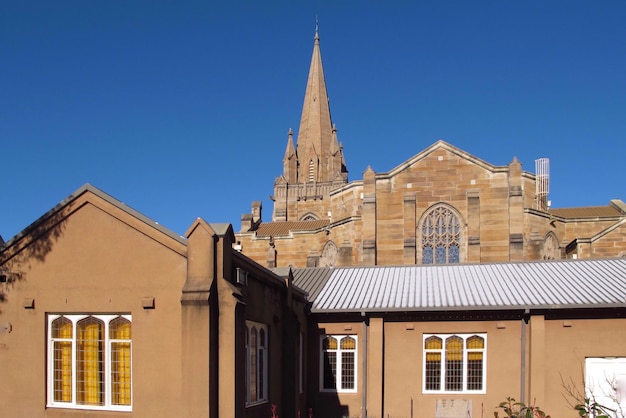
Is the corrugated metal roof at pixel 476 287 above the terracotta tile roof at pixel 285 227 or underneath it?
underneath

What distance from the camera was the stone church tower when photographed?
78688 mm

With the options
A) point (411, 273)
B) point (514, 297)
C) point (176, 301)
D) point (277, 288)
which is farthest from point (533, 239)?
point (176, 301)

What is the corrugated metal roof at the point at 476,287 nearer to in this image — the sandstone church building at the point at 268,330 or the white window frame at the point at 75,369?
the sandstone church building at the point at 268,330

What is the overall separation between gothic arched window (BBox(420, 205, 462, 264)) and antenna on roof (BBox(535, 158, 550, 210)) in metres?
6.70

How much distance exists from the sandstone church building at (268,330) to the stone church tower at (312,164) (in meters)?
53.5

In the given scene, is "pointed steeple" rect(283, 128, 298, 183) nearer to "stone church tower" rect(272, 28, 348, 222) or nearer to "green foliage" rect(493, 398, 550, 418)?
"stone church tower" rect(272, 28, 348, 222)

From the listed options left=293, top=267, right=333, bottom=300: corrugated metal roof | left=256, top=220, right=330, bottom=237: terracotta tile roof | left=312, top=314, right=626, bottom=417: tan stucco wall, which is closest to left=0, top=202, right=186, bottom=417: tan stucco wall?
left=312, top=314, right=626, bottom=417: tan stucco wall

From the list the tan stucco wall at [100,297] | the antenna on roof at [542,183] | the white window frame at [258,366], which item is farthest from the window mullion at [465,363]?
the antenna on roof at [542,183]

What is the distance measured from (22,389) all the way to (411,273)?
554 inches

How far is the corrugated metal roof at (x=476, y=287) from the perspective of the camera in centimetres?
1942

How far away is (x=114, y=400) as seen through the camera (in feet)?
46.4

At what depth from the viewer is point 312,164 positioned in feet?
270

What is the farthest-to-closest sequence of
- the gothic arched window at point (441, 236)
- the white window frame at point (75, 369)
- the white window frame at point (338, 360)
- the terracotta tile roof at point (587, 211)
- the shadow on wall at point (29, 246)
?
the terracotta tile roof at point (587, 211)
the gothic arched window at point (441, 236)
the white window frame at point (338, 360)
the shadow on wall at point (29, 246)
the white window frame at point (75, 369)

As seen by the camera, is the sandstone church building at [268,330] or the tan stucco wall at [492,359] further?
the tan stucco wall at [492,359]
